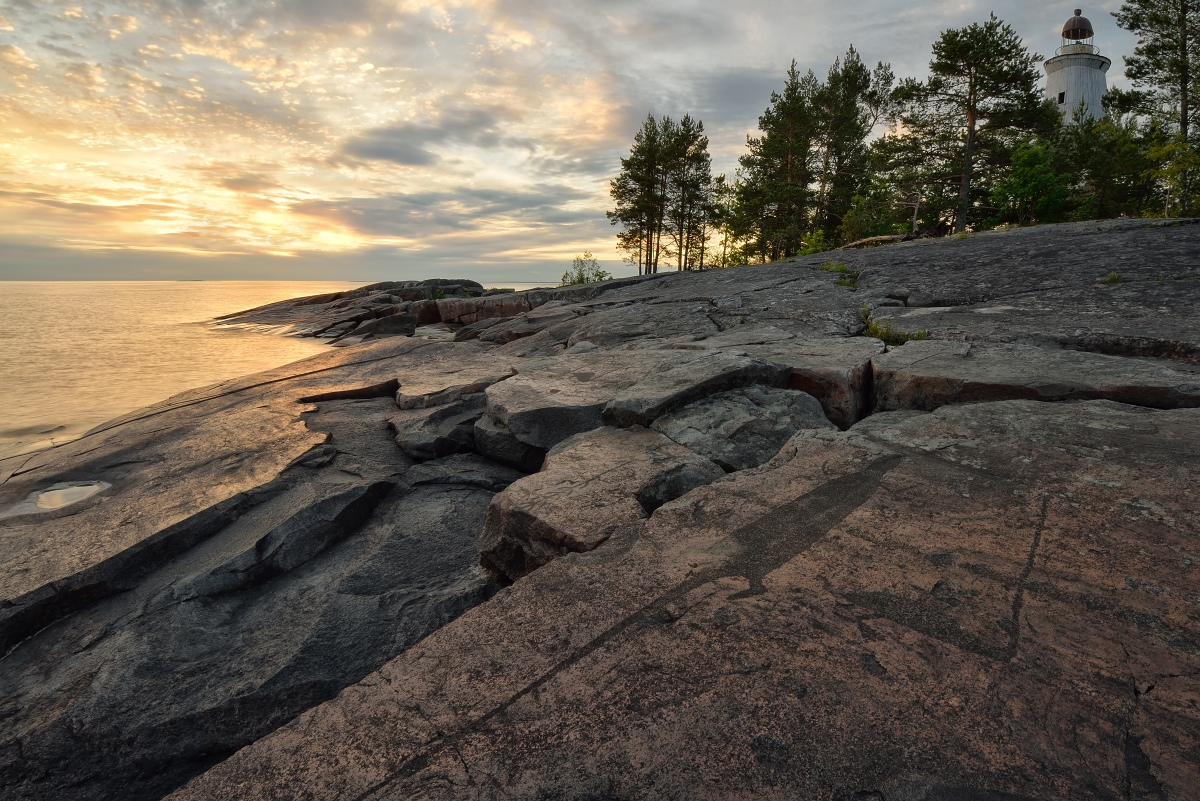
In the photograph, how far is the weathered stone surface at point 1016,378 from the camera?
2.73 m

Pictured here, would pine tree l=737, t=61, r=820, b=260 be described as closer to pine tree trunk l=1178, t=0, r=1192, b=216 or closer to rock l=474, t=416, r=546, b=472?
pine tree trunk l=1178, t=0, r=1192, b=216

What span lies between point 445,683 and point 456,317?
14.2 meters

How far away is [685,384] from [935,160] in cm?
2808

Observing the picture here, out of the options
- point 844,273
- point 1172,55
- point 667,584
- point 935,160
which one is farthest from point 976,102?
point 667,584

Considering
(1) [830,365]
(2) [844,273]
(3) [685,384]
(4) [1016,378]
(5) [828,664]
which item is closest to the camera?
(5) [828,664]

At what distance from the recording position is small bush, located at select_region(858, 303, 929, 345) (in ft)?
14.4

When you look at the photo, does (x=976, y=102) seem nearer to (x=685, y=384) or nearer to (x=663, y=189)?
(x=663, y=189)

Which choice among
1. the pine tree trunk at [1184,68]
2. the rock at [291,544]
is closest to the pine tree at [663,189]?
the pine tree trunk at [1184,68]

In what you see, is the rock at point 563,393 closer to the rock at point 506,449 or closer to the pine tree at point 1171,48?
the rock at point 506,449

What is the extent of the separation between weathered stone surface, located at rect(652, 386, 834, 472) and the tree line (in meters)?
23.6

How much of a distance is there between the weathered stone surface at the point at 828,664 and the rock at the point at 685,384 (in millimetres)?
1257

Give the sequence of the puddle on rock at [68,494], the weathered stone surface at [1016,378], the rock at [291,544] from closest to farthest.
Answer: the rock at [291,544]
the weathered stone surface at [1016,378]
the puddle on rock at [68,494]

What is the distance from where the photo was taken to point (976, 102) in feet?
77.0

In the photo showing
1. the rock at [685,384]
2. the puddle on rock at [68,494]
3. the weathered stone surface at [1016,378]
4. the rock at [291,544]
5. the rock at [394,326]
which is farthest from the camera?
the rock at [394,326]
